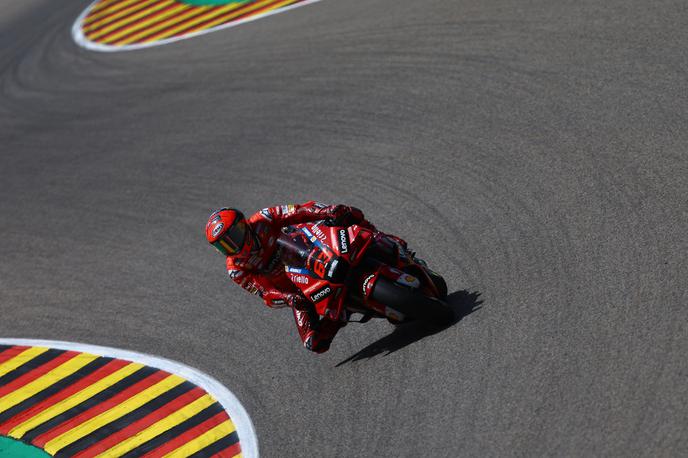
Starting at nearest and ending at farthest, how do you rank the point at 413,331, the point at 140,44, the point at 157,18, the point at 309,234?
the point at 309,234
the point at 413,331
the point at 140,44
the point at 157,18

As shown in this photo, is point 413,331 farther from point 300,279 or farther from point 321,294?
point 300,279

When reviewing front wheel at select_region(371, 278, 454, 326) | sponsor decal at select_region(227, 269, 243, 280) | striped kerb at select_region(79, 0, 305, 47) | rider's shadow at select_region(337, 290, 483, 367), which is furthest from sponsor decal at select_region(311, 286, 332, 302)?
striped kerb at select_region(79, 0, 305, 47)

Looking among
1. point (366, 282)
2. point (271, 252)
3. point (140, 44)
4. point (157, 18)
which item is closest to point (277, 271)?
point (271, 252)

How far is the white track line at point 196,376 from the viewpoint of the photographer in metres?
8.79

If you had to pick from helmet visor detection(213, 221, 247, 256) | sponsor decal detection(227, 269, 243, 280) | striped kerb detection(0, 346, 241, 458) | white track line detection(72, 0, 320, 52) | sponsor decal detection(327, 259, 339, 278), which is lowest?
striped kerb detection(0, 346, 241, 458)

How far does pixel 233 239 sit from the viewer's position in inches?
339

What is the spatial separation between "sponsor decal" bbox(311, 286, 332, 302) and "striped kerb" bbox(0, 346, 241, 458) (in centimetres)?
149

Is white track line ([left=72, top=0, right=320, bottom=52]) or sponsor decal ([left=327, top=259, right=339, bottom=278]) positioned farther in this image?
white track line ([left=72, top=0, right=320, bottom=52])

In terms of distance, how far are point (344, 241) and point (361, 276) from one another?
339 mm

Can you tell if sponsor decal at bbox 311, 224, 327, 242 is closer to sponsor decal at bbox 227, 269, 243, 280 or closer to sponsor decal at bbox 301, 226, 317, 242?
sponsor decal at bbox 301, 226, 317, 242

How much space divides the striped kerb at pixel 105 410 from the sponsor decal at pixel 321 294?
149 cm

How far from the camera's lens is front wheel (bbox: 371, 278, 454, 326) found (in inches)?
327

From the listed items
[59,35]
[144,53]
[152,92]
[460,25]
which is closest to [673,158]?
[460,25]

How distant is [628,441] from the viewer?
6.25 m
